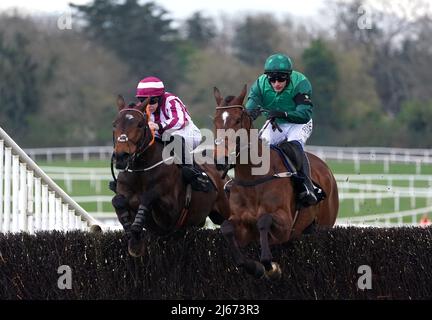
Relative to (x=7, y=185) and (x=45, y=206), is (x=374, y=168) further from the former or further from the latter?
(x=7, y=185)

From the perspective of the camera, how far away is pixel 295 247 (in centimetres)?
902

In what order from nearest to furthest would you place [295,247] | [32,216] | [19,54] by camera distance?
[295,247] → [32,216] → [19,54]

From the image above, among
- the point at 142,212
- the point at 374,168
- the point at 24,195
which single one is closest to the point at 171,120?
the point at 142,212

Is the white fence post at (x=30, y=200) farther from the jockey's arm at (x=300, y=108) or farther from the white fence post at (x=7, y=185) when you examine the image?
the jockey's arm at (x=300, y=108)

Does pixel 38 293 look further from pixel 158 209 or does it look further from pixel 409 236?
pixel 409 236

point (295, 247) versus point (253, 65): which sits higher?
point (253, 65)

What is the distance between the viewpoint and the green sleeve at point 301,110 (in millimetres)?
9180

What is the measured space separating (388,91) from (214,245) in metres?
41.6

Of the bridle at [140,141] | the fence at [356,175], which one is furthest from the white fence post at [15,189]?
the fence at [356,175]

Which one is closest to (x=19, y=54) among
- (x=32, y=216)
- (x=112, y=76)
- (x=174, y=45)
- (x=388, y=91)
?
(x=112, y=76)

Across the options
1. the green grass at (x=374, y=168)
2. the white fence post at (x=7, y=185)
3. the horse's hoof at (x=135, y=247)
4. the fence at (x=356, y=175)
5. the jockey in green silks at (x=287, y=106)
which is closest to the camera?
the horse's hoof at (x=135, y=247)

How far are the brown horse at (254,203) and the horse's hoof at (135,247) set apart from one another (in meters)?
0.75

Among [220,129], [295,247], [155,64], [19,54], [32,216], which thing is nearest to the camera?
[220,129]
